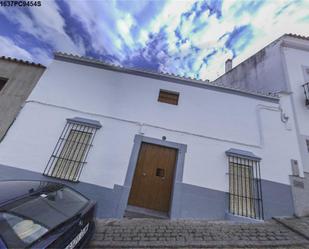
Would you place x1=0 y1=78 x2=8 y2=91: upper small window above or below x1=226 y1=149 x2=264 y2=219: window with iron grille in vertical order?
above

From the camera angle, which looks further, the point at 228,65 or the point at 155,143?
the point at 228,65

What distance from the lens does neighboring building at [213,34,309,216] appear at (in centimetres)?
517

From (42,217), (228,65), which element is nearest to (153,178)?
(42,217)

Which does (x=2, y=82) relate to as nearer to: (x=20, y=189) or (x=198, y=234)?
(x=20, y=189)

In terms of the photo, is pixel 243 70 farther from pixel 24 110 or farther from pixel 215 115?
pixel 24 110

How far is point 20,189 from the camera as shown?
2617 millimetres

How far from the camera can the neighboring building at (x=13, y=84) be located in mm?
5582

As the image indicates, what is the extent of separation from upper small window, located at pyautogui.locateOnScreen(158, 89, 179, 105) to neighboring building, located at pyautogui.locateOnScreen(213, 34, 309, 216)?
6.35 feet

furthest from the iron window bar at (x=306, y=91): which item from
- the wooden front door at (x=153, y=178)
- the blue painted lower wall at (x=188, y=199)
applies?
the wooden front door at (x=153, y=178)

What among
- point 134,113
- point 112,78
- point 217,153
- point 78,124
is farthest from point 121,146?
point 217,153

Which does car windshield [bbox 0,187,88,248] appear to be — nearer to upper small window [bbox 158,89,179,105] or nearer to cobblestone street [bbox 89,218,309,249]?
cobblestone street [bbox 89,218,309,249]

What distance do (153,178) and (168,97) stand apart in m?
3.03

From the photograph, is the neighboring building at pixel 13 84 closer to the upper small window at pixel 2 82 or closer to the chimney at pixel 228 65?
the upper small window at pixel 2 82

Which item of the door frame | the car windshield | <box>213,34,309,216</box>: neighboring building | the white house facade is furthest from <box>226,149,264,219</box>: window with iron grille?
the car windshield
